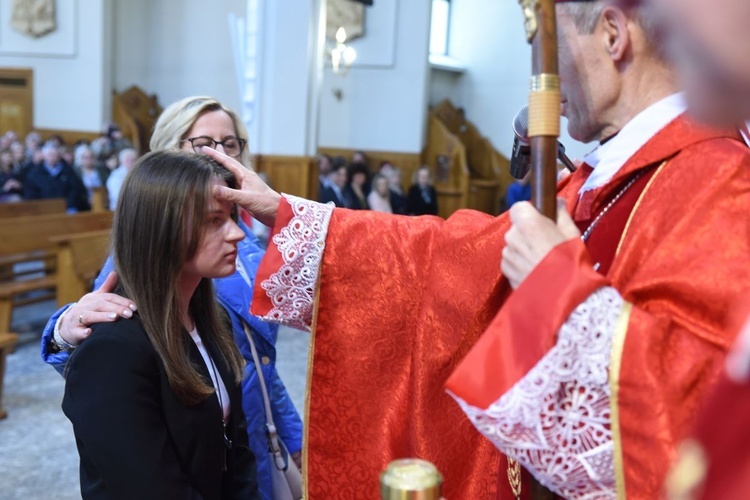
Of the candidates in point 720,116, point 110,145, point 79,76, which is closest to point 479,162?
point 110,145

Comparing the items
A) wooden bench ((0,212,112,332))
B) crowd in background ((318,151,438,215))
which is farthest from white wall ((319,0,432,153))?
wooden bench ((0,212,112,332))

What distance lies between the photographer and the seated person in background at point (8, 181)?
28.3ft

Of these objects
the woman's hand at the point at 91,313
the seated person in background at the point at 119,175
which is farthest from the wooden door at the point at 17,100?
the woman's hand at the point at 91,313

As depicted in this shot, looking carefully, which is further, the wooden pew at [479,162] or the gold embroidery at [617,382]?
the wooden pew at [479,162]

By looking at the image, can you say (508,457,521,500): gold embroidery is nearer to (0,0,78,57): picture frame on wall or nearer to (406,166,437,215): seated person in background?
(406,166,437,215): seated person in background

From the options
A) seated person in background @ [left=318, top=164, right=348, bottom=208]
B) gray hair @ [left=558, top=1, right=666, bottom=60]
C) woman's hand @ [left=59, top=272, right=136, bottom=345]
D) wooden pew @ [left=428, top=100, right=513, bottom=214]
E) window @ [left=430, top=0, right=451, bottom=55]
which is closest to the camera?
gray hair @ [left=558, top=1, right=666, bottom=60]

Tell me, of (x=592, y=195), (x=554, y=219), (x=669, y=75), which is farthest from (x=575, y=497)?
(x=669, y=75)

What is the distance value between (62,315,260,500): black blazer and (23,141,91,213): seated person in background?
7.99 meters

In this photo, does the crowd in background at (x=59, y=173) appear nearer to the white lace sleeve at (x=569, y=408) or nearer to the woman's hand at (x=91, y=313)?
the woman's hand at (x=91, y=313)

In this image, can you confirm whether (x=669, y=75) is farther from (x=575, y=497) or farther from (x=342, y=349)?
(x=342, y=349)

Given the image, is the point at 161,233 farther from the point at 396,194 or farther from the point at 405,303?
the point at 396,194

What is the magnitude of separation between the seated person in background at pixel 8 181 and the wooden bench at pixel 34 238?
99.7 inches

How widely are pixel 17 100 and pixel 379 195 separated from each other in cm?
702

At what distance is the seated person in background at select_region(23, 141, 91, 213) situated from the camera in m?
8.84
